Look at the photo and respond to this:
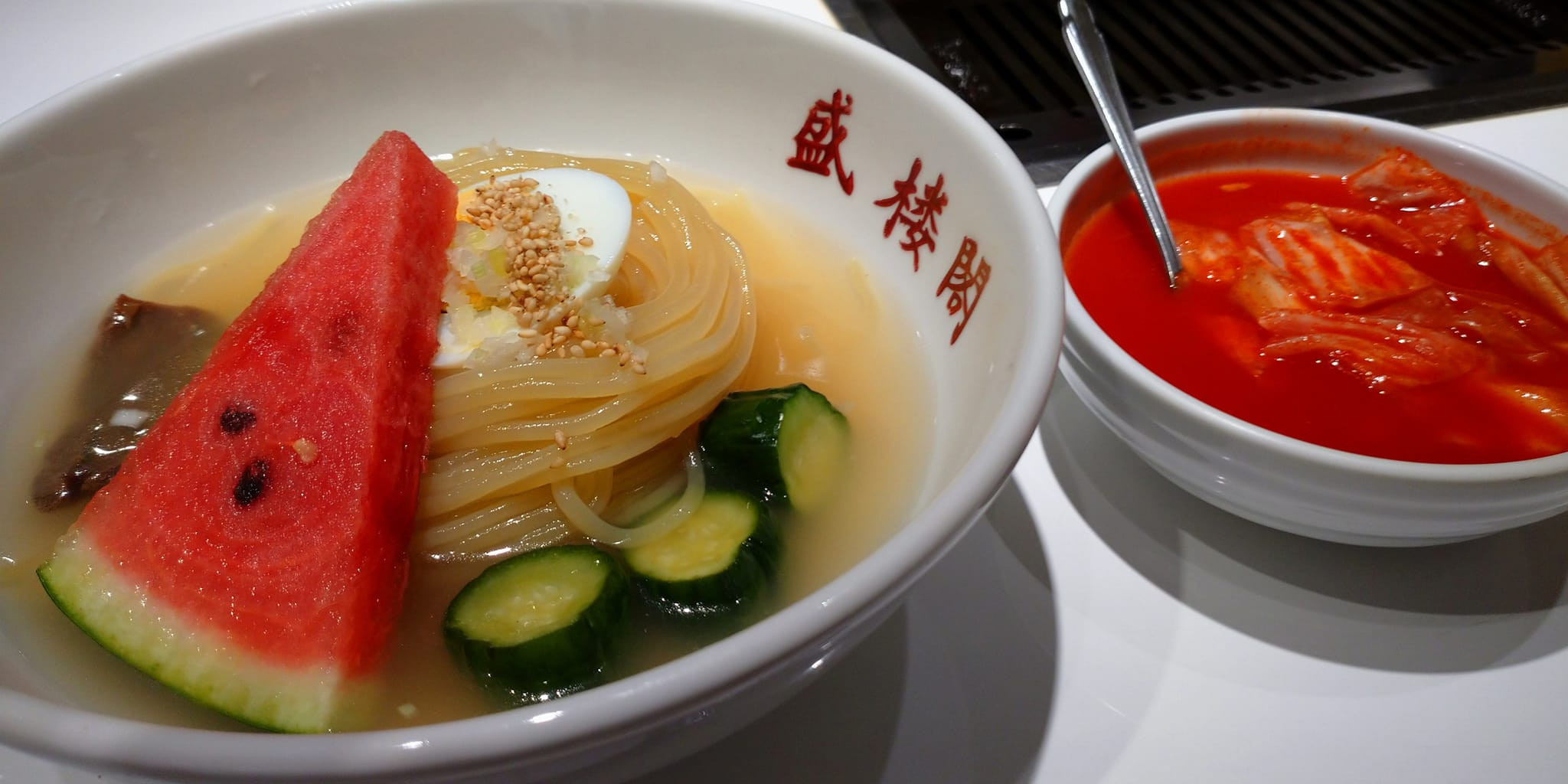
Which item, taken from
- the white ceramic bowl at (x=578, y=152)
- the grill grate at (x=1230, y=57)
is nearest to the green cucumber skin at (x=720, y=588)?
the white ceramic bowl at (x=578, y=152)

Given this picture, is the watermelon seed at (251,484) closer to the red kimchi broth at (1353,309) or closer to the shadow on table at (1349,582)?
the shadow on table at (1349,582)

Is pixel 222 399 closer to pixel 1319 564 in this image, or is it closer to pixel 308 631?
pixel 308 631

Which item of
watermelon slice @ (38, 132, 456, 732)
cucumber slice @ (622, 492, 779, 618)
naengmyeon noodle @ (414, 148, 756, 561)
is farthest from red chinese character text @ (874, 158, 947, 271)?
watermelon slice @ (38, 132, 456, 732)

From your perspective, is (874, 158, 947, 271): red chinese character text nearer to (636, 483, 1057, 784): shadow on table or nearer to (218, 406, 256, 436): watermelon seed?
(636, 483, 1057, 784): shadow on table

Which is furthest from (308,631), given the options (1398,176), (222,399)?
(1398,176)

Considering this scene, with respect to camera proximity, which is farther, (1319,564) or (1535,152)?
(1535,152)

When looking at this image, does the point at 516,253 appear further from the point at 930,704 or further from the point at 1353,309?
the point at 1353,309

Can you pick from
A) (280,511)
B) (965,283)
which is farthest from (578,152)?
(280,511)
